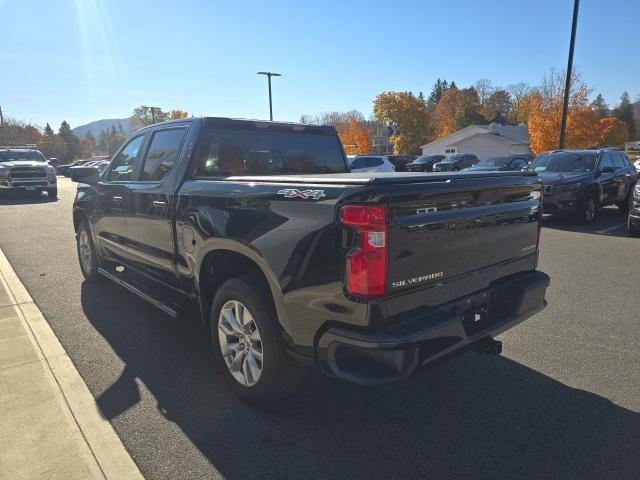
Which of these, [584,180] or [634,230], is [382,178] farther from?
[584,180]

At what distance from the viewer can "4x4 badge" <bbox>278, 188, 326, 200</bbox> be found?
2391 millimetres

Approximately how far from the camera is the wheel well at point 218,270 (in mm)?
3166

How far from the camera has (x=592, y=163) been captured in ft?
36.1

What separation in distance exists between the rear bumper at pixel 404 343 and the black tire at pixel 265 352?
0.42 meters

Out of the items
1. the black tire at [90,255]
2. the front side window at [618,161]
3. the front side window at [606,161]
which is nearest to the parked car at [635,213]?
the front side window at [606,161]

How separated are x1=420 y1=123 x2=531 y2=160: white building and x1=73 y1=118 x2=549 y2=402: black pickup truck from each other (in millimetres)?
51071

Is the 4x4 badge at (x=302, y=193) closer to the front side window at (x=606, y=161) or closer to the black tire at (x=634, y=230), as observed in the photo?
the black tire at (x=634, y=230)

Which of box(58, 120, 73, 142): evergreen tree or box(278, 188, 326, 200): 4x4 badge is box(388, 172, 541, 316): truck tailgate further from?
box(58, 120, 73, 142): evergreen tree

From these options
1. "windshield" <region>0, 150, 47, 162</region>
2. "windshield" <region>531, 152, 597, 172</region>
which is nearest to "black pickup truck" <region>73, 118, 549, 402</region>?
"windshield" <region>531, 152, 597, 172</region>

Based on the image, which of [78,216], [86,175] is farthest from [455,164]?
[86,175]

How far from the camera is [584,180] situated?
10.4m

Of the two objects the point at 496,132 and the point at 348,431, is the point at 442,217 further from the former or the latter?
the point at 496,132

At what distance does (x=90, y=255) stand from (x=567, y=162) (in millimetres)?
10946

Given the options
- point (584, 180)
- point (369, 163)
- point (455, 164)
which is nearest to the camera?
point (584, 180)
